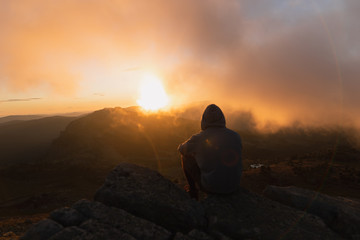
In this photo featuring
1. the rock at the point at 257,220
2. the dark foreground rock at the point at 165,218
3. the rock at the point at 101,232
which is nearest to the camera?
the rock at the point at 101,232

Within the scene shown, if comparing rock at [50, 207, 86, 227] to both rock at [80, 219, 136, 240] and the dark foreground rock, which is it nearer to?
the dark foreground rock

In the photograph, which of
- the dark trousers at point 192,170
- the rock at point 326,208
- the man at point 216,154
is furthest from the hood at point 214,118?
the rock at point 326,208

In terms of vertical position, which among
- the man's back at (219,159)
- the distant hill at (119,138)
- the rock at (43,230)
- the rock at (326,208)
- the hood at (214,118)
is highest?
the hood at (214,118)

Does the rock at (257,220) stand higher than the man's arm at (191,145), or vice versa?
the man's arm at (191,145)

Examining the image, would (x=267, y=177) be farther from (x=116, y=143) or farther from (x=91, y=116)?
(x=91, y=116)

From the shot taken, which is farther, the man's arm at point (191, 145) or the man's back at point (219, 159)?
the man's arm at point (191, 145)

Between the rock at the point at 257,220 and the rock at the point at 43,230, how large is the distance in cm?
322

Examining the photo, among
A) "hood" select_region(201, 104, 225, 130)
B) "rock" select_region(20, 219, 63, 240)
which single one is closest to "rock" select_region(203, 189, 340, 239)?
"hood" select_region(201, 104, 225, 130)

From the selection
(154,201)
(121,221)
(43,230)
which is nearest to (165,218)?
(154,201)

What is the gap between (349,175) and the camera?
683 inches

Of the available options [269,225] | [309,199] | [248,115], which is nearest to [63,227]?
[269,225]

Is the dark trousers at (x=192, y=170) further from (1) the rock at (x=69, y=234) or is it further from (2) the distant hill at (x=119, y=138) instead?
(2) the distant hill at (x=119, y=138)

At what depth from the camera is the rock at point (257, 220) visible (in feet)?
14.8

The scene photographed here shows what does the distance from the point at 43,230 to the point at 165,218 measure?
2432mm
